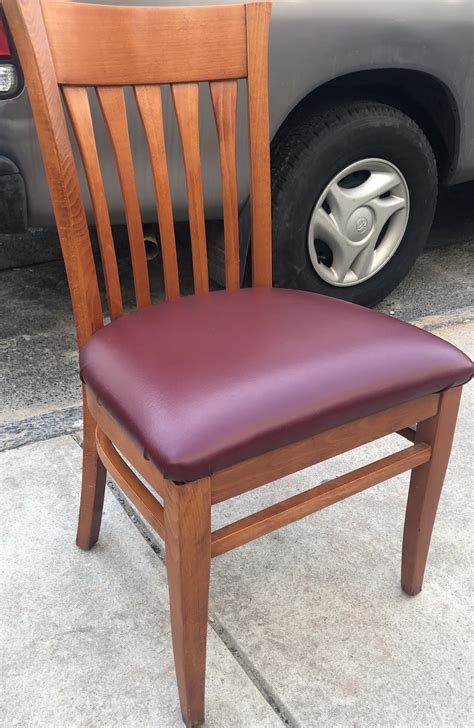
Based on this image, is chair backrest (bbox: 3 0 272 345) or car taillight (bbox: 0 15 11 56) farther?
car taillight (bbox: 0 15 11 56)

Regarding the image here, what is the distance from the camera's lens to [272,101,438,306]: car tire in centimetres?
222

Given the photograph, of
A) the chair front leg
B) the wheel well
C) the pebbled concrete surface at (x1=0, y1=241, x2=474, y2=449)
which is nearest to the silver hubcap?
the wheel well

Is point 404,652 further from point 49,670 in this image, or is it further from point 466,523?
point 49,670

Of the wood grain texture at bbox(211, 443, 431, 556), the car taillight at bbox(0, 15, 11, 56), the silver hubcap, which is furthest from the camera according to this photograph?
the silver hubcap

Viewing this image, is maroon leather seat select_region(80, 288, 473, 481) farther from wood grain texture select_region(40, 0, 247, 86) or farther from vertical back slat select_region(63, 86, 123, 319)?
wood grain texture select_region(40, 0, 247, 86)

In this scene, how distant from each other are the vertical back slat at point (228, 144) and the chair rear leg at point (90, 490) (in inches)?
18.7

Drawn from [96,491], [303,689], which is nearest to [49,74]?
[96,491]

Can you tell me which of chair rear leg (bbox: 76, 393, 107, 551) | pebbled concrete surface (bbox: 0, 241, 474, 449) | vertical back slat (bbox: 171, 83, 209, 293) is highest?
vertical back slat (bbox: 171, 83, 209, 293)

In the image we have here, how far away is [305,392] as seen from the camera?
3.54 ft

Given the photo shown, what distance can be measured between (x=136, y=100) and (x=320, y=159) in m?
0.99

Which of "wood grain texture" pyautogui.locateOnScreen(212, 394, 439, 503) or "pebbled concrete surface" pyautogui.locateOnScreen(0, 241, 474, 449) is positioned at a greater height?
"wood grain texture" pyautogui.locateOnScreen(212, 394, 439, 503)

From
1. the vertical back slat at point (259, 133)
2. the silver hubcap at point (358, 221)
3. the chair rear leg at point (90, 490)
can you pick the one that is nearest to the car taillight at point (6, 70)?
the vertical back slat at point (259, 133)

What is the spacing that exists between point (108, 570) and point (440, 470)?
719 millimetres

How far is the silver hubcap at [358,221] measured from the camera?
7.66ft
